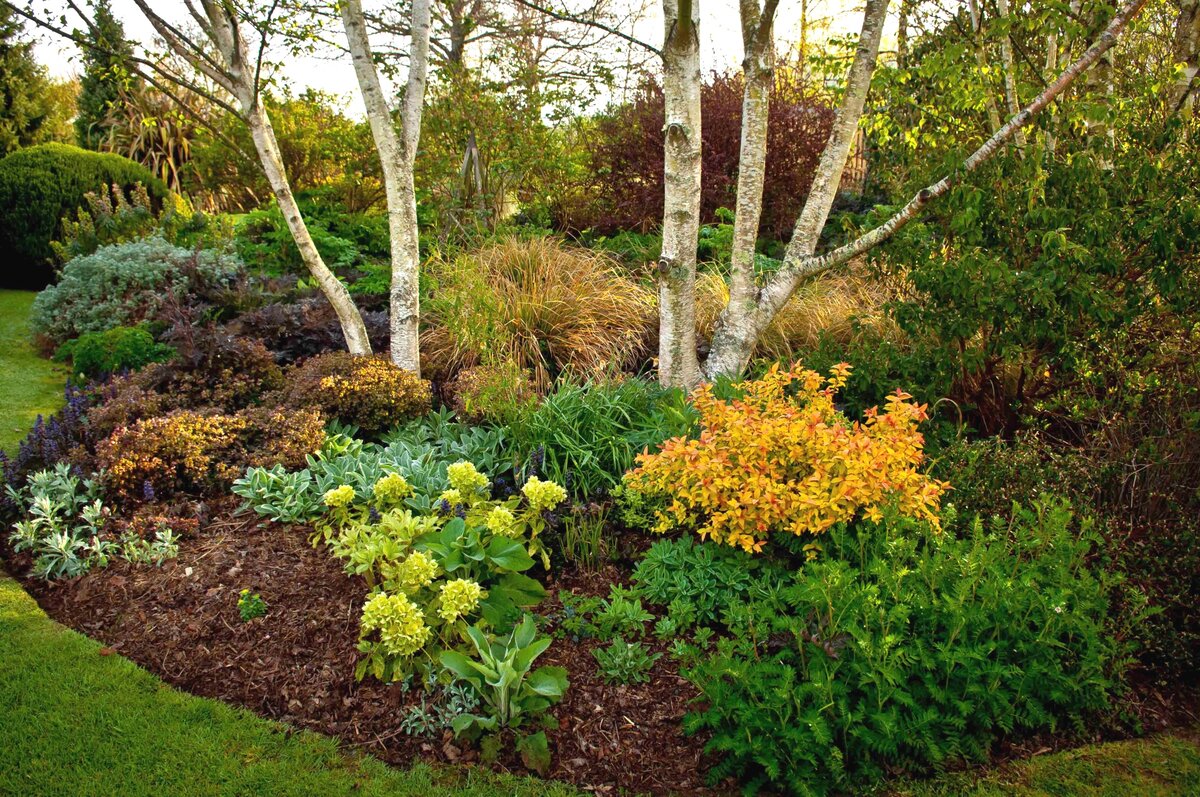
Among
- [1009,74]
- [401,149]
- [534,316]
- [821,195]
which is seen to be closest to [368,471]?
[534,316]

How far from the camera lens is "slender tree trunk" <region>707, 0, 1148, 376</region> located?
14.2 ft

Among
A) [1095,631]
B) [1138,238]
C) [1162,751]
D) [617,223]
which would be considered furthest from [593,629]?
[617,223]

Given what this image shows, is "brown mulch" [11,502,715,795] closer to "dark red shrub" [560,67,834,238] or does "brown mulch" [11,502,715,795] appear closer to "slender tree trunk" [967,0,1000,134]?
"slender tree trunk" [967,0,1000,134]

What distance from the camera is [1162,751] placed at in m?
2.84

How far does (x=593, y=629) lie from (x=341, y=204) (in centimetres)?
846

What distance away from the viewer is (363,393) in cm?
493

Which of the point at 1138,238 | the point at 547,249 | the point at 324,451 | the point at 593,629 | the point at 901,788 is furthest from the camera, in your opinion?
the point at 547,249

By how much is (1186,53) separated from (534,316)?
16.1 feet

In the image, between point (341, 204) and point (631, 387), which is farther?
point (341, 204)

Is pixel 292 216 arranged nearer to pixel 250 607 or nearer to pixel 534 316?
pixel 534 316

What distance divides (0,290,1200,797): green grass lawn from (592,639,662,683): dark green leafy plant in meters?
0.51

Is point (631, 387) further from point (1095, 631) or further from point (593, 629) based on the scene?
point (1095, 631)

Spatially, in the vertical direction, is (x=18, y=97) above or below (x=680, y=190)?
above

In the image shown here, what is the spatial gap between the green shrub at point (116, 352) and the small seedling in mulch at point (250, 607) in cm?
333
